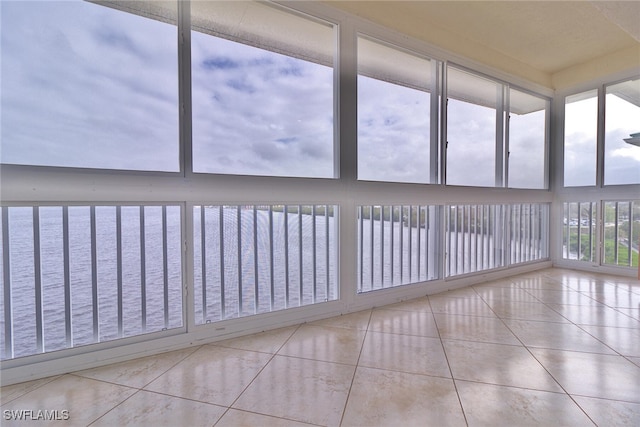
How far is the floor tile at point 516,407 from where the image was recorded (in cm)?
116

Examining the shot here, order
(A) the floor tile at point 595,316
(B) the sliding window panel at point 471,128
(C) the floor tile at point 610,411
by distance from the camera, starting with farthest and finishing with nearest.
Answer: (B) the sliding window panel at point 471,128, (A) the floor tile at point 595,316, (C) the floor tile at point 610,411

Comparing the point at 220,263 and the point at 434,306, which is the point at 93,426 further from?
the point at 434,306

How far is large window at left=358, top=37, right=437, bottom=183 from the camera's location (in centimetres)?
249

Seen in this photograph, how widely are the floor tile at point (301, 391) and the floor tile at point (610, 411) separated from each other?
103 centimetres

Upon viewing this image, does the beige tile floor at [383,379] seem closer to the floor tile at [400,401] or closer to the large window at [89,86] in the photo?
the floor tile at [400,401]

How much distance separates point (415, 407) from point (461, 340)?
80 centimetres

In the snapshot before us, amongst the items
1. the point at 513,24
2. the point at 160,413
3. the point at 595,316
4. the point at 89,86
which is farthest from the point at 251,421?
the point at 513,24

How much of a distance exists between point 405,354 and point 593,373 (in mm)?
944

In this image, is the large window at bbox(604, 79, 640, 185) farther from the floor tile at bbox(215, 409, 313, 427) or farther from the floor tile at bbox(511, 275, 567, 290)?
the floor tile at bbox(215, 409, 313, 427)

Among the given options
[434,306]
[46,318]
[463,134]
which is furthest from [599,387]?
[46,318]

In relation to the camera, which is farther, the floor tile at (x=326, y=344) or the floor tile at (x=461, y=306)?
the floor tile at (x=461, y=306)

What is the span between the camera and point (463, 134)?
3.09 metres

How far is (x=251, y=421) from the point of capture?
1177 mm
